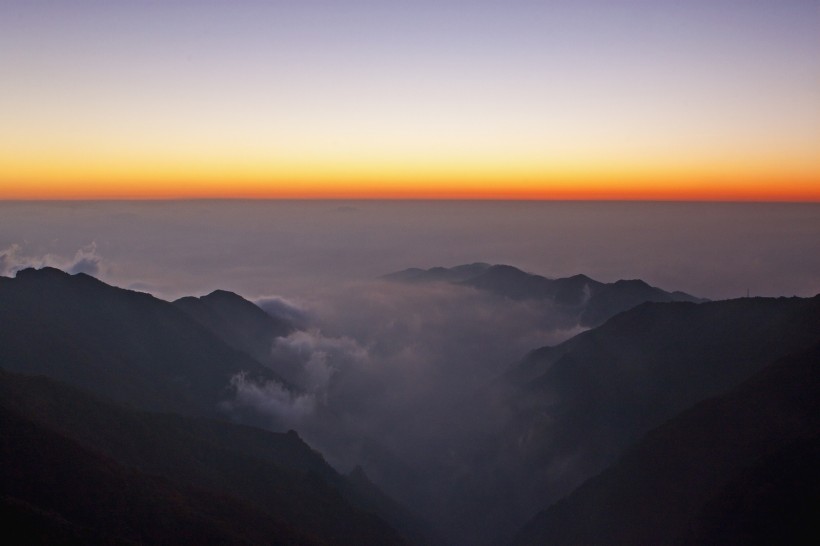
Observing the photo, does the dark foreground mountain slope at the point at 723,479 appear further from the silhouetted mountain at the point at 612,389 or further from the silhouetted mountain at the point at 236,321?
the silhouetted mountain at the point at 236,321

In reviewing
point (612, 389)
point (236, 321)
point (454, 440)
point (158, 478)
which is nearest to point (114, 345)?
point (236, 321)

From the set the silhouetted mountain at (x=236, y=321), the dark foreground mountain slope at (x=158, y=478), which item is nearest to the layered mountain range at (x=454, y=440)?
the dark foreground mountain slope at (x=158, y=478)

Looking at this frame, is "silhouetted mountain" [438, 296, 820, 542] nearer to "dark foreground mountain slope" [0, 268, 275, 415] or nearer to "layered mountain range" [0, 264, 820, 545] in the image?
"layered mountain range" [0, 264, 820, 545]

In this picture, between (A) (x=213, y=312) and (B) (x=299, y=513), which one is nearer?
(B) (x=299, y=513)

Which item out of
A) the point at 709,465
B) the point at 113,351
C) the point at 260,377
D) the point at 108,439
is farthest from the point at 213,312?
the point at 709,465

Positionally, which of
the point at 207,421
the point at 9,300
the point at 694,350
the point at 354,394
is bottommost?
the point at 354,394

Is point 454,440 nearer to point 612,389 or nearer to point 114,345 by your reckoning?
point 612,389

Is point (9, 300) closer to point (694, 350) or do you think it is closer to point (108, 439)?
point (108, 439)

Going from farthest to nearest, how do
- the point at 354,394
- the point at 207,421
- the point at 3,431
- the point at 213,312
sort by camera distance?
1. the point at 354,394
2. the point at 213,312
3. the point at 207,421
4. the point at 3,431
